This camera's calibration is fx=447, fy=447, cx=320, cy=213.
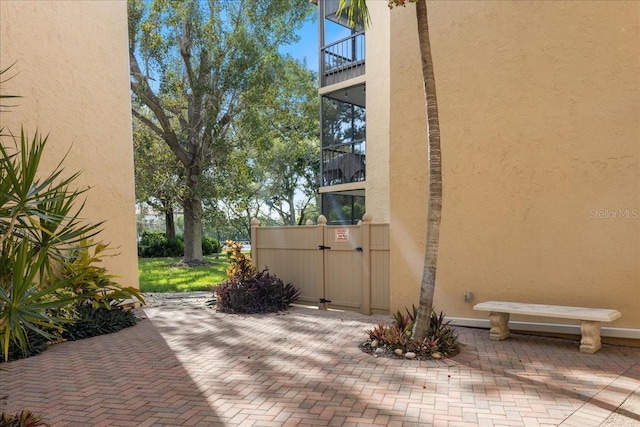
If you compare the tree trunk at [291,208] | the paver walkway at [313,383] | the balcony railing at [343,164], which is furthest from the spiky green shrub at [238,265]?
the tree trunk at [291,208]

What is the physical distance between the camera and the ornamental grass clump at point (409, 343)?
5483 mm

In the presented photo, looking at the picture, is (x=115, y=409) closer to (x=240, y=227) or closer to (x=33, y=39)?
(x=33, y=39)

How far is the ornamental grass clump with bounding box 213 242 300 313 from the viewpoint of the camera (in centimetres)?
870

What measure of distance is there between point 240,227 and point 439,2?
1060 inches

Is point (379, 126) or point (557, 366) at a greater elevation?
point (379, 126)

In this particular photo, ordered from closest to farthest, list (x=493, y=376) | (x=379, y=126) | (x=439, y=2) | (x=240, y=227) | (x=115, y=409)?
(x=115, y=409)
(x=493, y=376)
(x=439, y=2)
(x=379, y=126)
(x=240, y=227)

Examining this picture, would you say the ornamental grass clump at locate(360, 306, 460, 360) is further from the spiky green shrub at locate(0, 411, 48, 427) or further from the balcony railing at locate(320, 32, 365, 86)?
the balcony railing at locate(320, 32, 365, 86)

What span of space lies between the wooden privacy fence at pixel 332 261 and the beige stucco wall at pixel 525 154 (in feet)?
1.50

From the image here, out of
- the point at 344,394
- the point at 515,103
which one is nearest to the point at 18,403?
the point at 344,394

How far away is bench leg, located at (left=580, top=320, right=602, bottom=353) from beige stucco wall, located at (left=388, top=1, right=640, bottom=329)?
54 centimetres

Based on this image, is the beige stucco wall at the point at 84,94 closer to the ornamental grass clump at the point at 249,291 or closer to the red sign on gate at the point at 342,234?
the ornamental grass clump at the point at 249,291

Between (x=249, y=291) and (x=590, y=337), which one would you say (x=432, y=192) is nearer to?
(x=590, y=337)

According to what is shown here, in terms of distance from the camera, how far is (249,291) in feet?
28.6

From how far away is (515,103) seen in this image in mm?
6617
